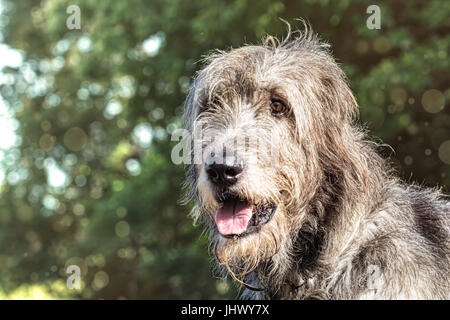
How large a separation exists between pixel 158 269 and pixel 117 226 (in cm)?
264

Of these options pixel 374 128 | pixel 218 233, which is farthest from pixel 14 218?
pixel 218 233

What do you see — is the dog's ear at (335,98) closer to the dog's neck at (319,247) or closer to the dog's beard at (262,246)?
the dog's neck at (319,247)

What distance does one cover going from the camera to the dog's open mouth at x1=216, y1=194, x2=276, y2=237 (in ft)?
12.0

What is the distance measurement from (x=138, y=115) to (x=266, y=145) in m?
11.8

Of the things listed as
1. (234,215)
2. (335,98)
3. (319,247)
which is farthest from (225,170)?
(335,98)

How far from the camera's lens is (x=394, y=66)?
30.5 ft

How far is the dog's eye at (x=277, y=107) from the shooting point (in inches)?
157

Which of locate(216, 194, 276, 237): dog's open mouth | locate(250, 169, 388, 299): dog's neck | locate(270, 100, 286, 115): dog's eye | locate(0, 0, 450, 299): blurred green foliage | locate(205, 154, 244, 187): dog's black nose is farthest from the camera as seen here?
locate(0, 0, 450, 299): blurred green foliage

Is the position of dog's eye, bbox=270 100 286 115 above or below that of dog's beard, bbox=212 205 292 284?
above

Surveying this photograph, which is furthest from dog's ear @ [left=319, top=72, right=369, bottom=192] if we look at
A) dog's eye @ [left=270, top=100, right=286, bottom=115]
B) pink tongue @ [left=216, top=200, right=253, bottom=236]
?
pink tongue @ [left=216, top=200, right=253, bottom=236]

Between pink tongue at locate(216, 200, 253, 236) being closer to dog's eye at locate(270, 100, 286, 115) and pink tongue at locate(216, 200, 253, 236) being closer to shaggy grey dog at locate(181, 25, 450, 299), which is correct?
shaggy grey dog at locate(181, 25, 450, 299)

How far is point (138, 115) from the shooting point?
1519 cm
